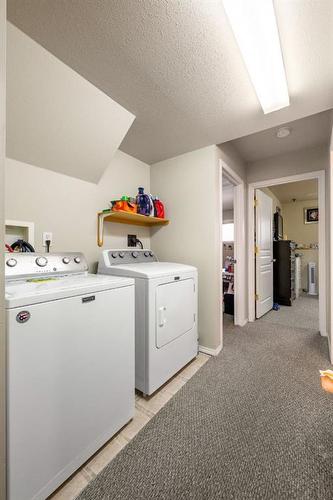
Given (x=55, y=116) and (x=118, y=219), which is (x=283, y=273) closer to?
(x=118, y=219)

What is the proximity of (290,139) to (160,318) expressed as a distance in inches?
101

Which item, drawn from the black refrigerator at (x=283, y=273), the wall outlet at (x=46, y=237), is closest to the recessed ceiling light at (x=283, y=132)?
the black refrigerator at (x=283, y=273)

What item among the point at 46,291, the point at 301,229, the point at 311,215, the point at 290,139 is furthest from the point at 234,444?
the point at 311,215

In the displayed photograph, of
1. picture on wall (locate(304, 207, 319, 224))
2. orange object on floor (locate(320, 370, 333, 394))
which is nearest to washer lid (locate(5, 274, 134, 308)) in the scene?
orange object on floor (locate(320, 370, 333, 394))

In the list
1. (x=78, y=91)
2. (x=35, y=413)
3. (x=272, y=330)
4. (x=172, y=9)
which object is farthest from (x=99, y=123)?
(x=272, y=330)

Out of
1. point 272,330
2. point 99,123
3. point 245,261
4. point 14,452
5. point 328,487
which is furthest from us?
point 245,261

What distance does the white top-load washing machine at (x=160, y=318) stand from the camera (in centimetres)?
149

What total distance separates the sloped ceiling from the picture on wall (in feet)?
17.3

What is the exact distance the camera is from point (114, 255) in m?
1.92

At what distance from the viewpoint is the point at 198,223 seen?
2264 mm

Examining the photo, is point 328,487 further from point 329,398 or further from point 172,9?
point 172,9

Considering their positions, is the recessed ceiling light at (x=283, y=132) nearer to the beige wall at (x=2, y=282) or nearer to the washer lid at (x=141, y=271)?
the washer lid at (x=141, y=271)

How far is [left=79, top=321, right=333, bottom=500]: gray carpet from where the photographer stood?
3.12 feet

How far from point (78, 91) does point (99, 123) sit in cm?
25
